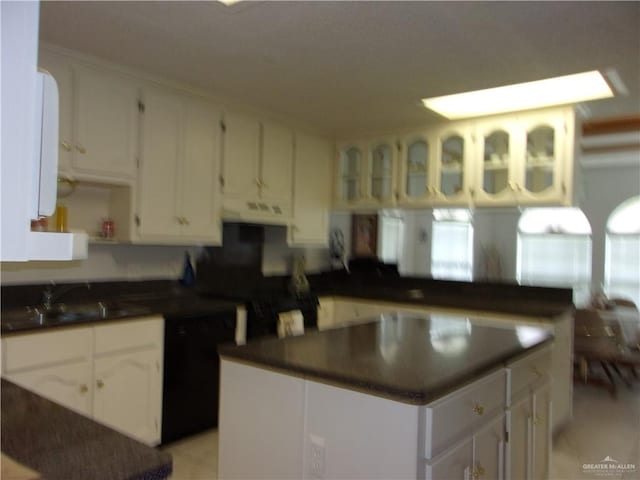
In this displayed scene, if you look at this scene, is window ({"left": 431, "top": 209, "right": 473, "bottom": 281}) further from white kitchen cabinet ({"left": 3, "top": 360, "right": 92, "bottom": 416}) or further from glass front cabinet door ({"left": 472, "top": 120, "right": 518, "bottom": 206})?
white kitchen cabinet ({"left": 3, "top": 360, "right": 92, "bottom": 416})

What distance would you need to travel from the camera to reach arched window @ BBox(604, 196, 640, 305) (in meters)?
5.67

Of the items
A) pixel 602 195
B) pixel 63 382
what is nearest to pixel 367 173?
pixel 63 382

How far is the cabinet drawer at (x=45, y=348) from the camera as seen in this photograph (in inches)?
87.6

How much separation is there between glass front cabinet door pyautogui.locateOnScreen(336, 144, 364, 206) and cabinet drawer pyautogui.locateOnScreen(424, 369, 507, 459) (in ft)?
8.94

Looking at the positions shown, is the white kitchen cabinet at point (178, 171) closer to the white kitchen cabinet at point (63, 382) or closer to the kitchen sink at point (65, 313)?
the kitchen sink at point (65, 313)

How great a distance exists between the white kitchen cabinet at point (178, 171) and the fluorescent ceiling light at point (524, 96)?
156 centimetres

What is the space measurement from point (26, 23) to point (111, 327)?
239 centimetres

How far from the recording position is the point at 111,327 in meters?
2.62

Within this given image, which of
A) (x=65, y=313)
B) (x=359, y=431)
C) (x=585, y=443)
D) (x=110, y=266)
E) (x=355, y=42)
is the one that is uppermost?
(x=355, y=42)

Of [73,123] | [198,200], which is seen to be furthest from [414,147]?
[73,123]

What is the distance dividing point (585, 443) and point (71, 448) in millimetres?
3368

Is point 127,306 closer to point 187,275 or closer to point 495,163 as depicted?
point 187,275

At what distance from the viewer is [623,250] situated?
5.76 m

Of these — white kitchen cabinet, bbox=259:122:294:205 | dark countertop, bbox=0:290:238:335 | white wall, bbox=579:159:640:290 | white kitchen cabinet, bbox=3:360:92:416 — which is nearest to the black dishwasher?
dark countertop, bbox=0:290:238:335
